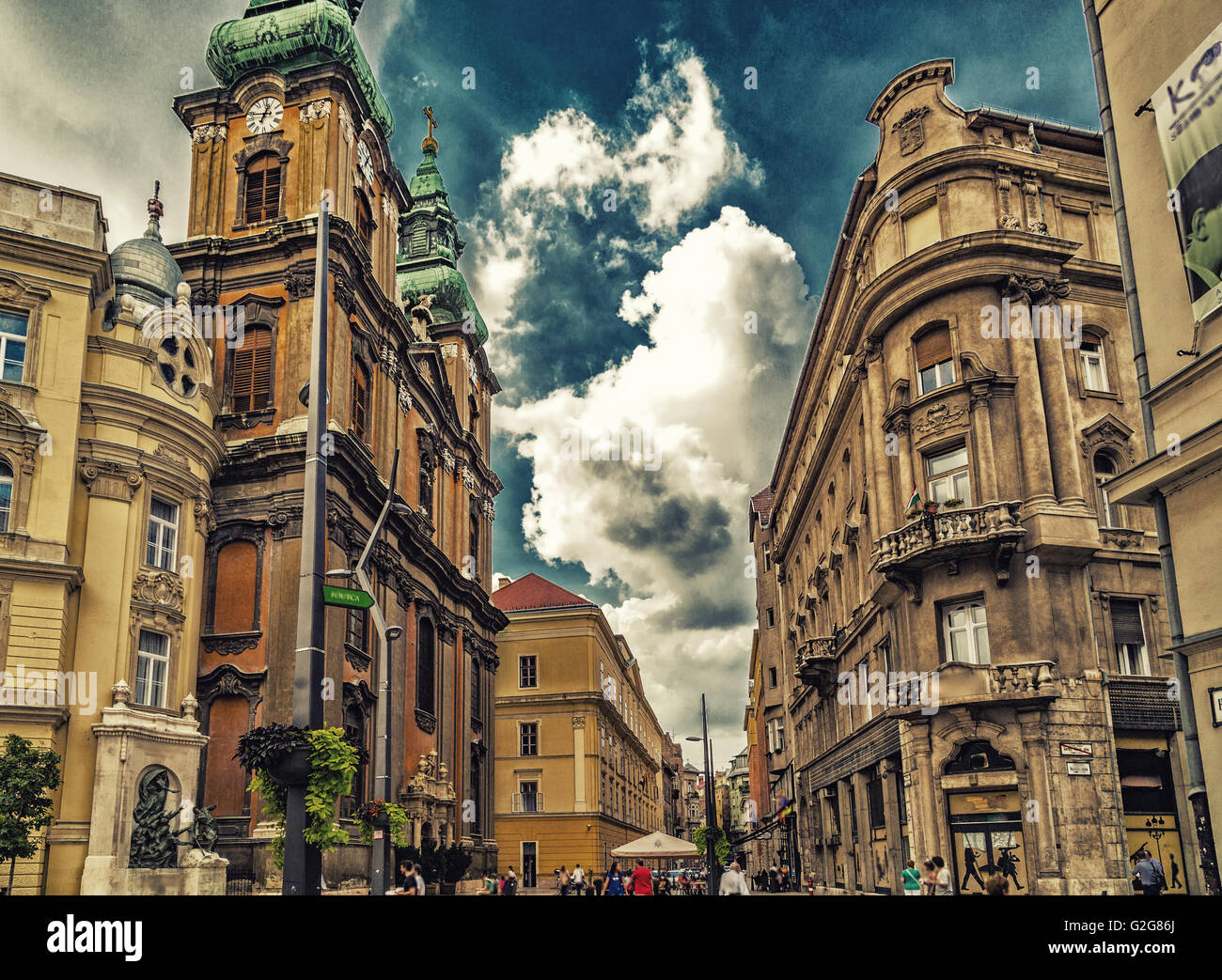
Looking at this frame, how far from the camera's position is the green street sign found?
43.6ft

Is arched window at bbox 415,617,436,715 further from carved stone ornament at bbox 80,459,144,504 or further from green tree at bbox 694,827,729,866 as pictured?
carved stone ornament at bbox 80,459,144,504

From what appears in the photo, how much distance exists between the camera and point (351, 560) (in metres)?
38.2

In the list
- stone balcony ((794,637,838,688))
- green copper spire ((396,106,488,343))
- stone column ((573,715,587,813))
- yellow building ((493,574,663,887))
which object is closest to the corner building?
stone balcony ((794,637,838,688))

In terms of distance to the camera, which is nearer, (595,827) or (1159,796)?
(1159,796)

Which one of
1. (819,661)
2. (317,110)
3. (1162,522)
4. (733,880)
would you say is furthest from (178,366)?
(1162,522)

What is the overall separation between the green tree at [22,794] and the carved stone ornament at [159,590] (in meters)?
6.16

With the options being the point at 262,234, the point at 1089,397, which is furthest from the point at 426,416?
the point at 1089,397

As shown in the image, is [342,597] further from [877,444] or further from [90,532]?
[877,444]

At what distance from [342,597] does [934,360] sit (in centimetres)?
2219

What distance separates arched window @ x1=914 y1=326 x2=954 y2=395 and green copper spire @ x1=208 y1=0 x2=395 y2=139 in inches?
988

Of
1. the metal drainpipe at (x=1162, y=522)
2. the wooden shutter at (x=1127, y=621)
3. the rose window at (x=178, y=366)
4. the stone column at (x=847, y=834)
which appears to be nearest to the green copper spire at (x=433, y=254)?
the rose window at (x=178, y=366)

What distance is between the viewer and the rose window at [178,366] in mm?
31656
